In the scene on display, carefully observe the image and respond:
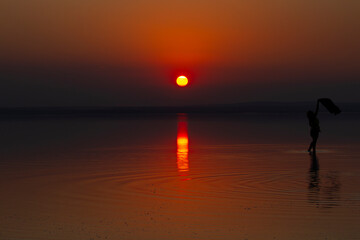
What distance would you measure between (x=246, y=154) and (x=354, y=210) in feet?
39.7

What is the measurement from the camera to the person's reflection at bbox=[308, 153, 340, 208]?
1184 cm

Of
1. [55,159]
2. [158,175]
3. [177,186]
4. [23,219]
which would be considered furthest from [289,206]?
[55,159]

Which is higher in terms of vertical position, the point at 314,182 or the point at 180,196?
the point at 314,182

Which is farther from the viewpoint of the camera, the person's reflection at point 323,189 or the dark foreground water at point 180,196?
the person's reflection at point 323,189

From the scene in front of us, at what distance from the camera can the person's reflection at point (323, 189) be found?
11.8 m

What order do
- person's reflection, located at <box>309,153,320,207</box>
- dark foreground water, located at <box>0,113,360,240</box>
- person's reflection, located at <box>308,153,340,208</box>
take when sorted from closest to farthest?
dark foreground water, located at <box>0,113,360,240</box>, person's reflection, located at <box>308,153,340,208</box>, person's reflection, located at <box>309,153,320,207</box>

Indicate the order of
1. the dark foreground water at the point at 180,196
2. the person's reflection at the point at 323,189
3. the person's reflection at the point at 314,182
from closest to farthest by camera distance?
the dark foreground water at the point at 180,196
the person's reflection at the point at 323,189
the person's reflection at the point at 314,182

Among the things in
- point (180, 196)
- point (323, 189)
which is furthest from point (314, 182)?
point (180, 196)

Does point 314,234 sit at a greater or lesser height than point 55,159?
lesser

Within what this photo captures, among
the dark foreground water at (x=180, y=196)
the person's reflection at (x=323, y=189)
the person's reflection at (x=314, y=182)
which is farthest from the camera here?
the person's reflection at (x=314, y=182)

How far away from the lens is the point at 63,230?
9.45m

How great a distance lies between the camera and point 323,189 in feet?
44.4

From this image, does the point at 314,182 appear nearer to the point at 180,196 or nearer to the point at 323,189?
the point at 323,189

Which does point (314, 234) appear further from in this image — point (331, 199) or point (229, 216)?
point (331, 199)
